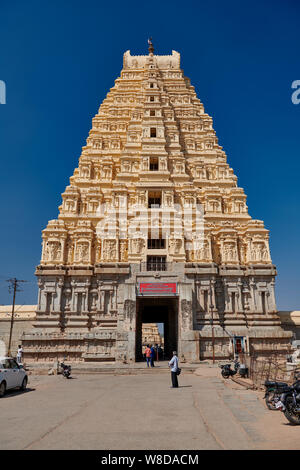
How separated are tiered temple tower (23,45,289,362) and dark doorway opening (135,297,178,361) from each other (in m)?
0.23

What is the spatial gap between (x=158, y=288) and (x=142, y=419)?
59.3 feet

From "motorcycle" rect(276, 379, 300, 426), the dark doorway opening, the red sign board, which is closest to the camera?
"motorcycle" rect(276, 379, 300, 426)

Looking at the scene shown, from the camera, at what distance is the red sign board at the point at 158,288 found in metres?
27.4

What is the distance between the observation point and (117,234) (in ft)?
104

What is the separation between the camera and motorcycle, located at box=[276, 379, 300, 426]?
8727 millimetres

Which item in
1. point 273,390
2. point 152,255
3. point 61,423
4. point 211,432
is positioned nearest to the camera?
point 211,432

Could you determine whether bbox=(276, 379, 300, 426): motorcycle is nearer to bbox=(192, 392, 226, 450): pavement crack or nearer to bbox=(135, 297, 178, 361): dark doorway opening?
bbox=(192, 392, 226, 450): pavement crack

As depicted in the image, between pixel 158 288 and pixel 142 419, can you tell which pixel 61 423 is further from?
pixel 158 288

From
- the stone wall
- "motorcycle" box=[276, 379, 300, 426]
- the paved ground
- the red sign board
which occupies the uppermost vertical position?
the red sign board

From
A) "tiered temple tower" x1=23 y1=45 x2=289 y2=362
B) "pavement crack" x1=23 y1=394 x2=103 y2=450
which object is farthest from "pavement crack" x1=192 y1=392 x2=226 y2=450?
"tiered temple tower" x1=23 y1=45 x2=289 y2=362

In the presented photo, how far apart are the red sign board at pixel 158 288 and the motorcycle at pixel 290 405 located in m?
18.5

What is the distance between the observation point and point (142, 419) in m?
9.46

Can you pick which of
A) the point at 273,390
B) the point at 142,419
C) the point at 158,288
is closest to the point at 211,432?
the point at 142,419

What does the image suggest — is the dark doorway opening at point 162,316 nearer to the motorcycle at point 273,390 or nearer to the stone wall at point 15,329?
the stone wall at point 15,329
